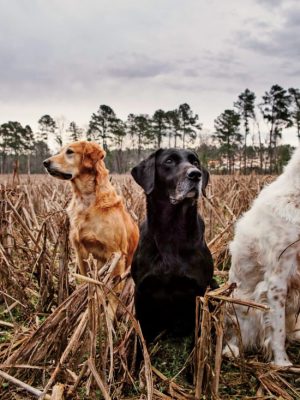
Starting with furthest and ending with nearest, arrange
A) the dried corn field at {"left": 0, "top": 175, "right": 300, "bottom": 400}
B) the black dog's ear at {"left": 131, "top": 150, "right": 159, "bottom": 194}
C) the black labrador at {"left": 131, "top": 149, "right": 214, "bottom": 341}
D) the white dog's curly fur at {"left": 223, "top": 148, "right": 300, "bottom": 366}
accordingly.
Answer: the black dog's ear at {"left": 131, "top": 150, "right": 159, "bottom": 194}, the white dog's curly fur at {"left": 223, "top": 148, "right": 300, "bottom": 366}, the black labrador at {"left": 131, "top": 149, "right": 214, "bottom": 341}, the dried corn field at {"left": 0, "top": 175, "right": 300, "bottom": 400}

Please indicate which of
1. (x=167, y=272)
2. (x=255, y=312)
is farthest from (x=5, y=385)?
(x=255, y=312)

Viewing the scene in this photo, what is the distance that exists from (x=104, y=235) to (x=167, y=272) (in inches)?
63.3

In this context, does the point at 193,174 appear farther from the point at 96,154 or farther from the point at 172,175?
the point at 96,154

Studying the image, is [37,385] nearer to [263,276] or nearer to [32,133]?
[263,276]

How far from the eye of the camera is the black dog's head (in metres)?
2.79

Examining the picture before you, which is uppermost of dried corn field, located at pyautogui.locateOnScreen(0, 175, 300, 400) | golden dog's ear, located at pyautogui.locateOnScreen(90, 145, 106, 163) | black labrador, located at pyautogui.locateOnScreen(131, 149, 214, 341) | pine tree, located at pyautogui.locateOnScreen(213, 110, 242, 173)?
pine tree, located at pyautogui.locateOnScreen(213, 110, 242, 173)

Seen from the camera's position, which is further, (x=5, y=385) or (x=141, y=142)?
(x=141, y=142)

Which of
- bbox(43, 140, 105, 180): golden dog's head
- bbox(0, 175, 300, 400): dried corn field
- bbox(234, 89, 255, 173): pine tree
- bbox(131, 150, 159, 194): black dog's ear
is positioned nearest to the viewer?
bbox(0, 175, 300, 400): dried corn field

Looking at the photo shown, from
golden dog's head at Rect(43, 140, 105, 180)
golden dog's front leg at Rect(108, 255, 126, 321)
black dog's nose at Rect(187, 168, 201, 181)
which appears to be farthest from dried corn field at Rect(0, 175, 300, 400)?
golden dog's head at Rect(43, 140, 105, 180)

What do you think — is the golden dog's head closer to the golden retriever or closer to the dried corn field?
the golden retriever

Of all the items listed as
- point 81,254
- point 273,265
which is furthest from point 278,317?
point 81,254

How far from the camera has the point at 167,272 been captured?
2.60m

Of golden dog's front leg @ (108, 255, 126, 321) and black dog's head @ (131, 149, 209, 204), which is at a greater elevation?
black dog's head @ (131, 149, 209, 204)

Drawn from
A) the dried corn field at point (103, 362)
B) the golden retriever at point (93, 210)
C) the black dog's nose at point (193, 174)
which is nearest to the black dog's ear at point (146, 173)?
the black dog's nose at point (193, 174)
